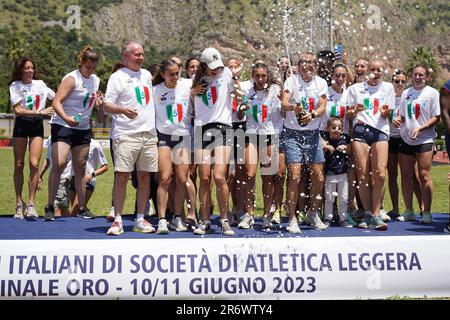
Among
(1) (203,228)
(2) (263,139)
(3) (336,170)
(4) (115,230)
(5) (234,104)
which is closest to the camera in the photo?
(4) (115,230)

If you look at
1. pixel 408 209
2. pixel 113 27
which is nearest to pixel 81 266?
pixel 408 209

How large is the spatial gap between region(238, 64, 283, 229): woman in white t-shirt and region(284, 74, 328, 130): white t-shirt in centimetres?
19

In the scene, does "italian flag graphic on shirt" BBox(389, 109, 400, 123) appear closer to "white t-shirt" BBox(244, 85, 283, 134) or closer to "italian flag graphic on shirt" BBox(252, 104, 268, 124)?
"white t-shirt" BBox(244, 85, 283, 134)

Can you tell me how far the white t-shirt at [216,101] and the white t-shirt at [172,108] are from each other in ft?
0.77

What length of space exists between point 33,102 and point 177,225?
2.41m

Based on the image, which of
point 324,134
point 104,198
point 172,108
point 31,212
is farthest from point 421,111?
point 104,198

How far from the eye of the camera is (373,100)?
731 centimetres

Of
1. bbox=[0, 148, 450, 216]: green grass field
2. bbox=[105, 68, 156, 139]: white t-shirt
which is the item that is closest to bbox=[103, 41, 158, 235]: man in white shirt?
bbox=[105, 68, 156, 139]: white t-shirt

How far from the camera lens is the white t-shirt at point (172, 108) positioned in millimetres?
6875

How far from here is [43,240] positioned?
18.3ft

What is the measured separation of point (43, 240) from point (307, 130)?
306 cm

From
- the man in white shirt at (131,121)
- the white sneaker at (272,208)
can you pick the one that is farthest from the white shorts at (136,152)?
the white sneaker at (272,208)

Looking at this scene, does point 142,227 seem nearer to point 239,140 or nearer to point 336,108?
point 239,140

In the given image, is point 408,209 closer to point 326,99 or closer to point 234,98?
point 326,99
